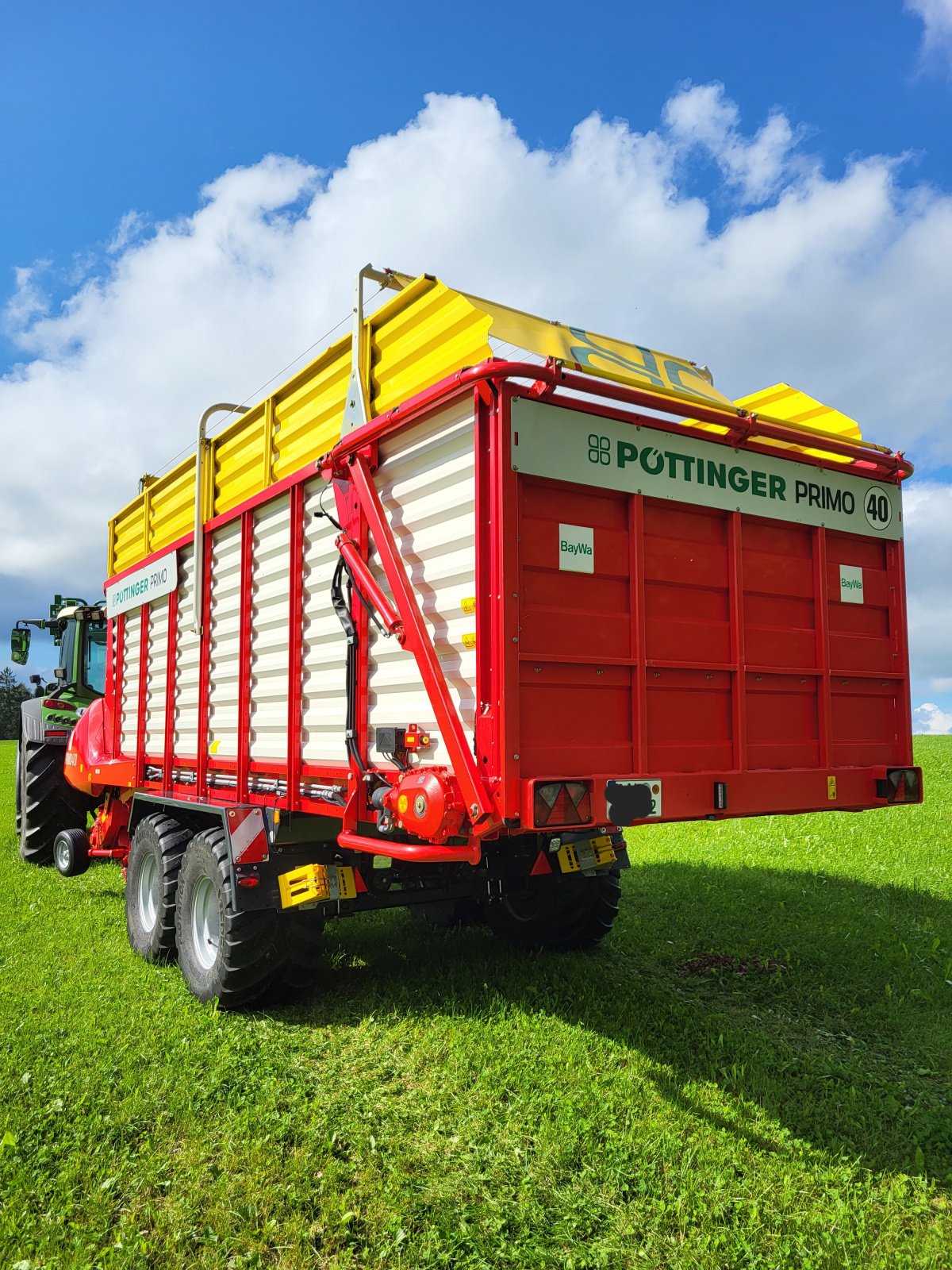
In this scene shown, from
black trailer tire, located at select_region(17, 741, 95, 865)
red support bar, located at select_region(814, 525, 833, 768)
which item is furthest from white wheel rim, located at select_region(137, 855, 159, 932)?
red support bar, located at select_region(814, 525, 833, 768)

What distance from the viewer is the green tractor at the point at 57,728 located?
10023 mm

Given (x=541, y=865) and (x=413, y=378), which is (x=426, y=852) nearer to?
(x=541, y=865)

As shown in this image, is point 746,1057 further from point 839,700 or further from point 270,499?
point 270,499

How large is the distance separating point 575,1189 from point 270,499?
12.4ft

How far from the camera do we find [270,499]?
5438 mm

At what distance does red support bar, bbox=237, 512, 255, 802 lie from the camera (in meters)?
5.55

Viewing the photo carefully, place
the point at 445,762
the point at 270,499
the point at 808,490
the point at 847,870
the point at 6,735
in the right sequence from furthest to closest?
1. the point at 6,735
2. the point at 847,870
3. the point at 270,499
4. the point at 808,490
5. the point at 445,762

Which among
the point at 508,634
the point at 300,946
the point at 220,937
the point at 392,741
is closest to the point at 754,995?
the point at 300,946

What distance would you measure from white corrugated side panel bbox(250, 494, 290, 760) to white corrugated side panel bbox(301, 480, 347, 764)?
22 centimetres

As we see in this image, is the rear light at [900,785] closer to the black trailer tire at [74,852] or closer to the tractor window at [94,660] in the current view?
the black trailer tire at [74,852]

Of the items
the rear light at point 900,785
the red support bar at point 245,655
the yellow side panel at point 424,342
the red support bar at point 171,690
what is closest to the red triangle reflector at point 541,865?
the rear light at point 900,785

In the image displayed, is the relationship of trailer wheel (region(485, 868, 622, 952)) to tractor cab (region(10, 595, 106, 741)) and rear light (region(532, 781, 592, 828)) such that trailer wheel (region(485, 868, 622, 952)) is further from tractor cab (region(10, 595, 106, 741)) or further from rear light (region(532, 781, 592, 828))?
tractor cab (region(10, 595, 106, 741))

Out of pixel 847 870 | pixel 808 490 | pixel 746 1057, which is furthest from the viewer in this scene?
pixel 847 870

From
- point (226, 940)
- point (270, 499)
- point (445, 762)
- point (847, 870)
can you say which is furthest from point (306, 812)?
point (847, 870)
